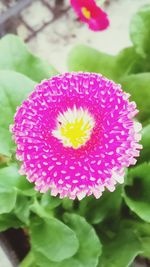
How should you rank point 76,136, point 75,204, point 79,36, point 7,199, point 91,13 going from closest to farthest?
point 76,136 → point 7,199 → point 75,204 → point 91,13 → point 79,36

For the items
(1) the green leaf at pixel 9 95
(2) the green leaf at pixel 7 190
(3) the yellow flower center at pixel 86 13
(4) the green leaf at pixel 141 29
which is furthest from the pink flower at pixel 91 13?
(2) the green leaf at pixel 7 190

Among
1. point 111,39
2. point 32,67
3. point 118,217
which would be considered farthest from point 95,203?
point 111,39

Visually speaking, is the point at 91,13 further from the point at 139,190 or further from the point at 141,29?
the point at 139,190

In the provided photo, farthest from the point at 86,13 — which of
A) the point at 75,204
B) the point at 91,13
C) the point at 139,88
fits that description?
the point at 75,204

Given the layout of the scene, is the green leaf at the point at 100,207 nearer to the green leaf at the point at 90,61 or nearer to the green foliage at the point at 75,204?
the green foliage at the point at 75,204

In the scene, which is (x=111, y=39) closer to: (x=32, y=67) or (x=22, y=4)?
(x=22, y=4)

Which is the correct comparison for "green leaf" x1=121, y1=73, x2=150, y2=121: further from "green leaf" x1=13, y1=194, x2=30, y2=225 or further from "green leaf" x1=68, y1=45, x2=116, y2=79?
"green leaf" x1=13, y1=194, x2=30, y2=225
